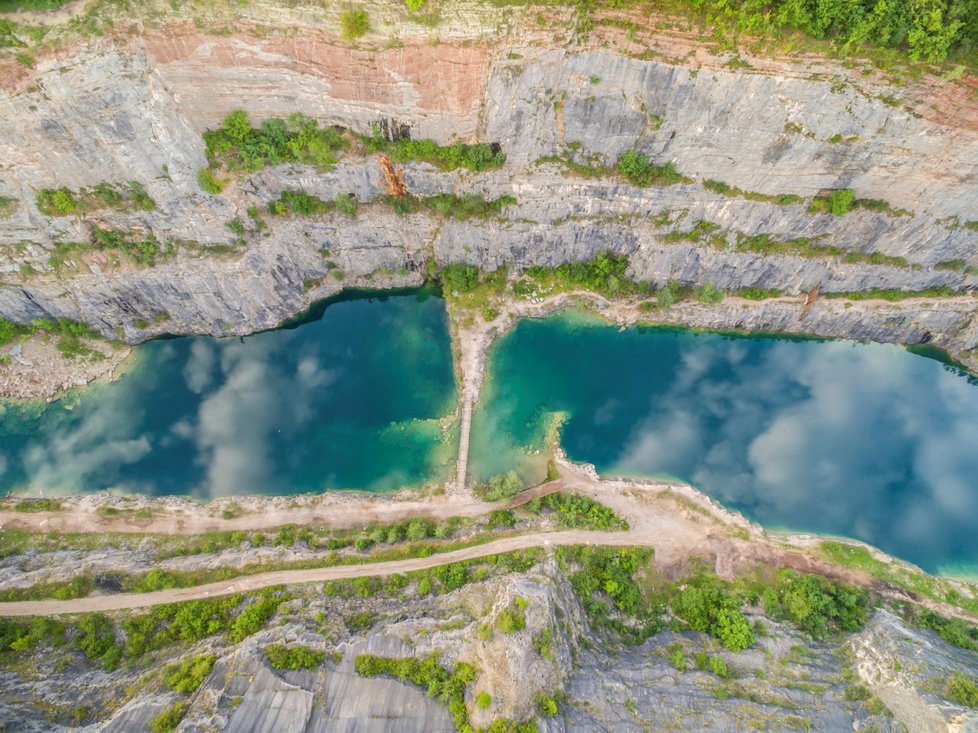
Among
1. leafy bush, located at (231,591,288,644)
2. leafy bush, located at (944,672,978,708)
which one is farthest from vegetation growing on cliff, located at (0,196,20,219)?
leafy bush, located at (944,672,978,708)

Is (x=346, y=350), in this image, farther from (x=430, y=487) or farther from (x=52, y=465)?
(x=52, y=465)

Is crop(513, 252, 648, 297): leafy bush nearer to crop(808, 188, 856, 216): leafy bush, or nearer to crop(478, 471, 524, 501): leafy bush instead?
crop(808, 188, 856, 216): leafy bush

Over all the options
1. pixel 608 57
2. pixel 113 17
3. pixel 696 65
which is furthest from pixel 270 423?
pixel 696 65

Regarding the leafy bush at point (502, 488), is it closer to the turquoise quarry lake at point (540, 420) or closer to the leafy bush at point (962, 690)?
the turquoise quarry lake at point (540, 420)

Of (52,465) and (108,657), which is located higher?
(52,465)

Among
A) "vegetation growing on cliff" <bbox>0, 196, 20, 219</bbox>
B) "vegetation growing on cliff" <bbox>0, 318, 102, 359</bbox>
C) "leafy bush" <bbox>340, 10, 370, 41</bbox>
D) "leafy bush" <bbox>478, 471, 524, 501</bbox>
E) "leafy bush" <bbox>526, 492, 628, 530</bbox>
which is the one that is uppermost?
"leafy bush" <bbox>340, 10, 370, 41</bbox>

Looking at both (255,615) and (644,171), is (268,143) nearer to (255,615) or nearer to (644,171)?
(644,171)
